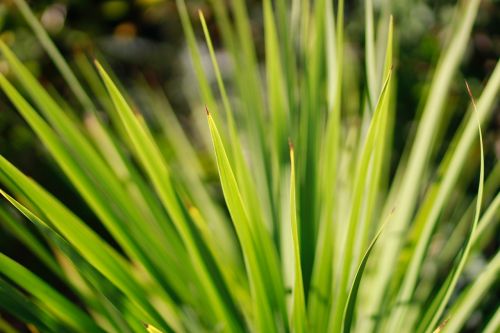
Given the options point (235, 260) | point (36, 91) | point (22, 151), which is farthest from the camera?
point (22, 151)

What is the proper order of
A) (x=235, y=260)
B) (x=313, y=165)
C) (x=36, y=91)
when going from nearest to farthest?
(x=36, y=91)
(x=313, y=165)
(x=235, y=260)

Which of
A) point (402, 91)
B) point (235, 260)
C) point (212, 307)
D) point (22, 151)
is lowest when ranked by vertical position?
point (212, 307)

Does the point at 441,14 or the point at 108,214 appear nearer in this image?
the point at 108,214

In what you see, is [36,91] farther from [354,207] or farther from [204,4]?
[204,4]

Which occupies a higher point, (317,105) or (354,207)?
(317,105)

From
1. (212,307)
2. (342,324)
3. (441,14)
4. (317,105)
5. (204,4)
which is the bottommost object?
(342,324)

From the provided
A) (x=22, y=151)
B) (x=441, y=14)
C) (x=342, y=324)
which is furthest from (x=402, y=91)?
(x=342, y=324)

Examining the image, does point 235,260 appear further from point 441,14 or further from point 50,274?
point 441,14

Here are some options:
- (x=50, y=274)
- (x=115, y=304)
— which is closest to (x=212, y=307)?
(x=115, y=304)

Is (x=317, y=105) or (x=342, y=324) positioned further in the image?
(x=317, y=105)
